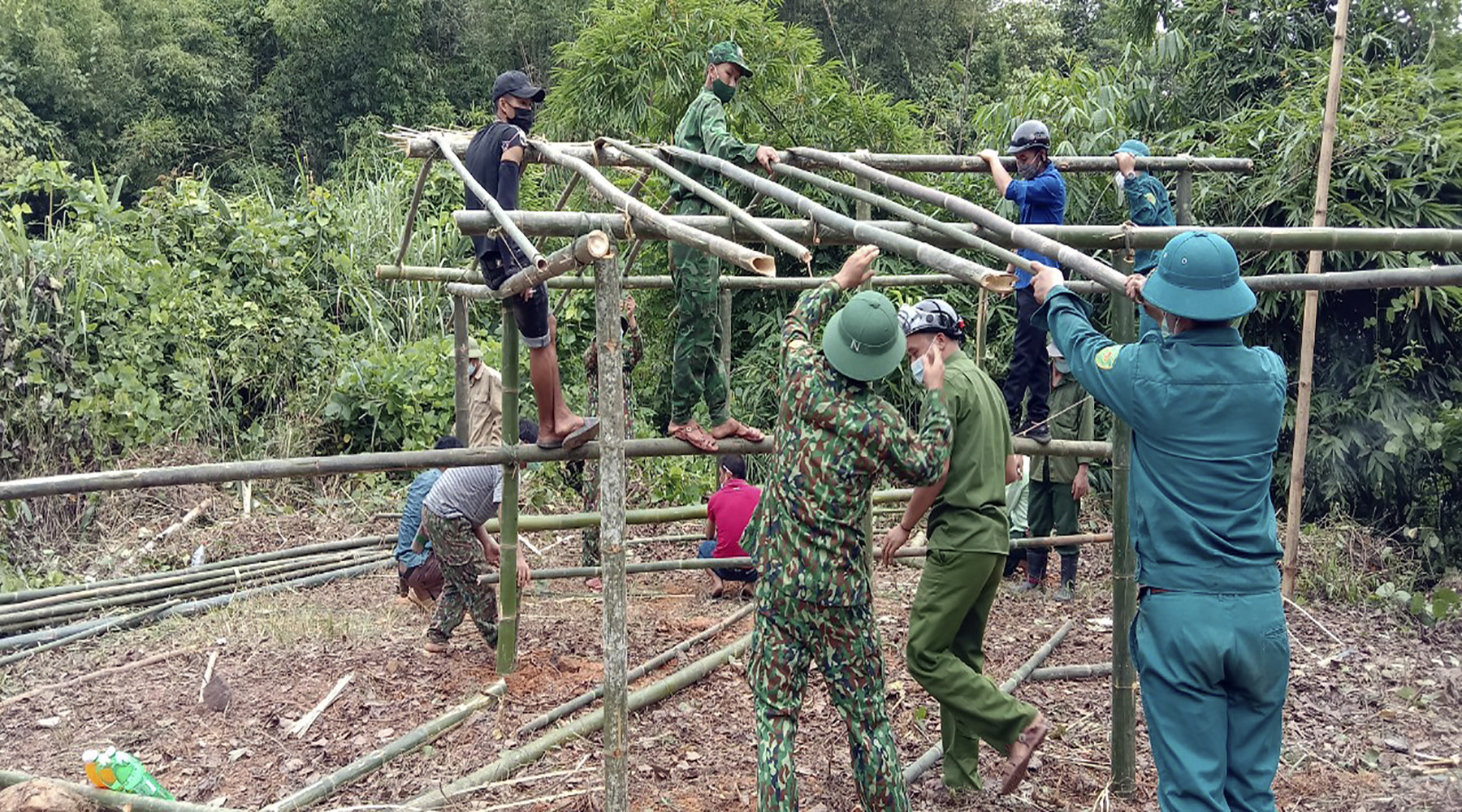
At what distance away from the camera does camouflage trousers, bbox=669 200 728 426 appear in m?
5.32

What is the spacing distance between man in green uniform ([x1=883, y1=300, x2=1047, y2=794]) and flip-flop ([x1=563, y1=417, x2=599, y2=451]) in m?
1.43

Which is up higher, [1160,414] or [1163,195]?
[1163,195]

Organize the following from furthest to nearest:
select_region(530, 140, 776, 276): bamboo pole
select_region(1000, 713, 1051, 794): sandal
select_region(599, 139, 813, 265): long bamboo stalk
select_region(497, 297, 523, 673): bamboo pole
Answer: select_region(497, 297, 523, 673): bamboo pole → select_region(1000, 713, 1051, 794): sandal → select_region(599, 139, 813, 265): long bamboo stalk → select_region(530, 140, 776, 276): bamboo pole

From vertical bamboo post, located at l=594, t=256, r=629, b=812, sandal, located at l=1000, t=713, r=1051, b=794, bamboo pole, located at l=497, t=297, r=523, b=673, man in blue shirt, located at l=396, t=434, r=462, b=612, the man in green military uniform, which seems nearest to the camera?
vertical bamboo post, located at l=594, t=256, r=629, b=812

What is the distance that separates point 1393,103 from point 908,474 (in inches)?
250

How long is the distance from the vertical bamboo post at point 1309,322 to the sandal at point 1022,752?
9.71ft

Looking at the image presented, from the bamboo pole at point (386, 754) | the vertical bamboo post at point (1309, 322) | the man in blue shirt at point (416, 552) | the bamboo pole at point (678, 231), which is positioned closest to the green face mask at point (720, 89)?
the bamboo pole at point (678, 231)

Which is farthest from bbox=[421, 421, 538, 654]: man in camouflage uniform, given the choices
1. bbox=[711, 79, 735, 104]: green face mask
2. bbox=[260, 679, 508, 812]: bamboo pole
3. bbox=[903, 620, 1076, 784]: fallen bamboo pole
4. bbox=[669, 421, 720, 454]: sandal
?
bbox=[903, 620, 1076, 784]: fallen bamboo pole

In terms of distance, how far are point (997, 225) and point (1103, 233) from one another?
47 cm

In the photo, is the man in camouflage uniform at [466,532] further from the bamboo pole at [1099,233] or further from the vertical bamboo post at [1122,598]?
the vertical bamboo post at [1122,598]

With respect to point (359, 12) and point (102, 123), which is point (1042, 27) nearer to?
point (359, 12)

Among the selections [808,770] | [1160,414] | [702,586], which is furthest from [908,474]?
[702,586]

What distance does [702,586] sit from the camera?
295 inches

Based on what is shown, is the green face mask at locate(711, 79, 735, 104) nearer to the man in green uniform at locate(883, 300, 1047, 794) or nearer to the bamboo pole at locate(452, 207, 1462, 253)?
the bamboo pole at locate(452, 207, 1462, 253)
